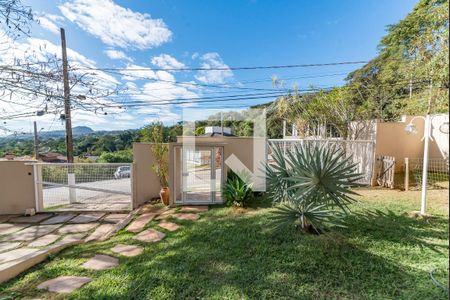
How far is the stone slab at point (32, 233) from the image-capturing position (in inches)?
185

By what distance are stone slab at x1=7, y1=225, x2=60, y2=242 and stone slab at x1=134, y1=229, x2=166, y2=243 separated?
8.76 feet

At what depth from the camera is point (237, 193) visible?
5.75 meters

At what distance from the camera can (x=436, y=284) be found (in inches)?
82.5

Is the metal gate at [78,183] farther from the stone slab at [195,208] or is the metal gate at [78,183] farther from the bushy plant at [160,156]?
the stone slab at [195,208]

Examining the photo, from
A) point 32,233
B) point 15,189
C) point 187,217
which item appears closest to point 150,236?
point 187,217

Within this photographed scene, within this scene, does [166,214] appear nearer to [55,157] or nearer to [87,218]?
[87,218]

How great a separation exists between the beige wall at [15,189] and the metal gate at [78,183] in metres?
0.26

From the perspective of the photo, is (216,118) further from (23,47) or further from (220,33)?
(23,47)

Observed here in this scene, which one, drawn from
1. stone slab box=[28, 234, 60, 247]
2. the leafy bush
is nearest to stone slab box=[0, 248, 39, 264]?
stone slab box=[28, 234, 60, 247]

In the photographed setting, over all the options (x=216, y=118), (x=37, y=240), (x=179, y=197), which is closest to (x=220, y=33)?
(x=216, y=118)

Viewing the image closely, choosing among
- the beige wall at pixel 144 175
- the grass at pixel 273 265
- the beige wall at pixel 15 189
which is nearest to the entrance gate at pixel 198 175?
the beige wall at pixel 144 175

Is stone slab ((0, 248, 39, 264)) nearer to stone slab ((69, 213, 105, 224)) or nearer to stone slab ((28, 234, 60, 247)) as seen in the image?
stone slab ((28, 234, 60, 247))

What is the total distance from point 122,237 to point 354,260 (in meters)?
4.43

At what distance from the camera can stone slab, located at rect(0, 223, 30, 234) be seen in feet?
16.9
